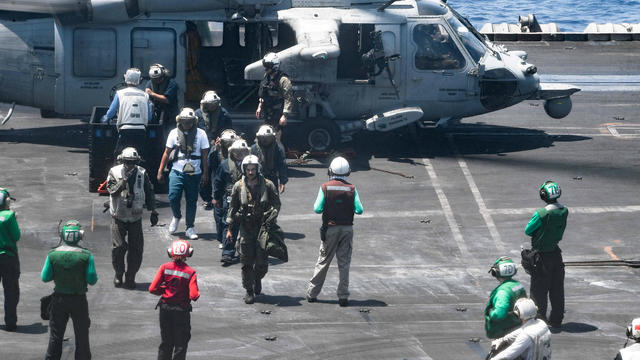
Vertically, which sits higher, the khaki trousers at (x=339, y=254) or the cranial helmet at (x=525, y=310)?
the cranial helmet at (x=525, y=310)

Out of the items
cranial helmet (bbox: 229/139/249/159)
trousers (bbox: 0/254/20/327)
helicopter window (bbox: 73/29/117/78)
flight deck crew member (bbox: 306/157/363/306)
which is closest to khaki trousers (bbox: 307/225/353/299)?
flight deck crew member (bbox: 306/157/363/306)

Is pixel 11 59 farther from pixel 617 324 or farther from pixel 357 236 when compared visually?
pixel 617 324

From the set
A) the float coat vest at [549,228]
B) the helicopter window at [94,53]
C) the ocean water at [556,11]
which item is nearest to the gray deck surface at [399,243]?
the float coat vest at [549,228]

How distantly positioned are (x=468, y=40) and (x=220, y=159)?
722 centimetres

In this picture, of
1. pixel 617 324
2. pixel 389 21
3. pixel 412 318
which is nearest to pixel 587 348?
pixel 617 324

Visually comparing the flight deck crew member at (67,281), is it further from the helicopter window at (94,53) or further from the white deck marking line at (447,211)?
the helicopter window at (94,53)

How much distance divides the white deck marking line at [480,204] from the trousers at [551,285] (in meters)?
2.91

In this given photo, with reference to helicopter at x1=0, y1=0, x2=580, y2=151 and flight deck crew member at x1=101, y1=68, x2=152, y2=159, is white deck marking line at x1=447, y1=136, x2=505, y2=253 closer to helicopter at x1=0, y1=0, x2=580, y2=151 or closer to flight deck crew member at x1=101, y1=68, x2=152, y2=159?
helicopter at x1=0, y1=0, x2=580, y2=151

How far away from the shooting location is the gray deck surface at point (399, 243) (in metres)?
12.7

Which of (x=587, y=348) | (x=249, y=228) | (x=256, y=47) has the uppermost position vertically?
(x=256, y=47)

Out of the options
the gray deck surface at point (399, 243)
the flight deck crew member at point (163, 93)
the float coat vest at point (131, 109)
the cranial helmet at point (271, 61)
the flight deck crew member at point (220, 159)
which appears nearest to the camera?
the gray deck surface at point (399, 243)

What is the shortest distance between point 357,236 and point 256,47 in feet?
19.0

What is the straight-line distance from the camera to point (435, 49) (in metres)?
21.2

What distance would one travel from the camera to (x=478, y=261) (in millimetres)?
15836
